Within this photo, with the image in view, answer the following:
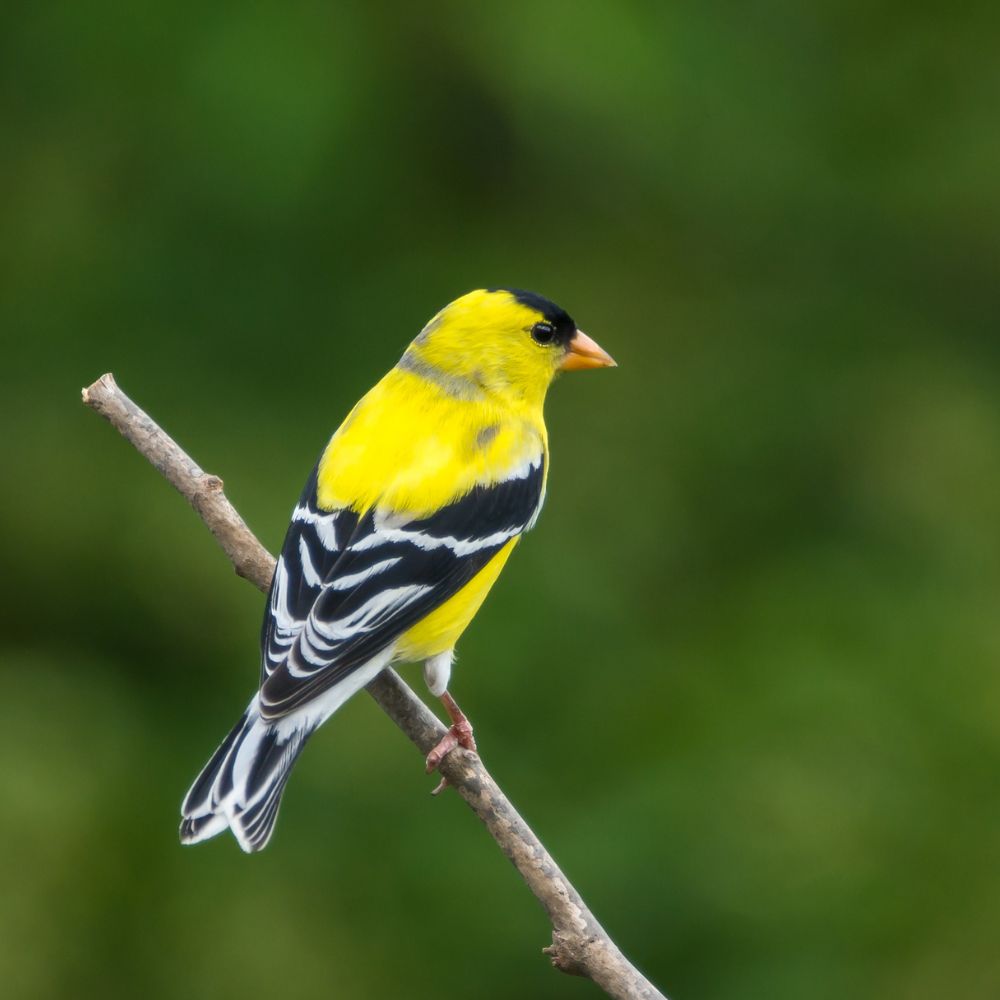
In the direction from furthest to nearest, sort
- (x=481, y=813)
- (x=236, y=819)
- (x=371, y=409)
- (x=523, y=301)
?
(x=523, y=301), (x=371, y=409), (x=236, y=819), (x=481, y=813)

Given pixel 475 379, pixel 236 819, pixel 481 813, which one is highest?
pixel 475 379

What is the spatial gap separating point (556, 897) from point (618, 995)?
0.21m

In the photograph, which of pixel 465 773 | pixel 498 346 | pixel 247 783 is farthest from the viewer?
pixel 498 346

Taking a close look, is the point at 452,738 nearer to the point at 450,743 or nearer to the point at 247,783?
the point at 450,743

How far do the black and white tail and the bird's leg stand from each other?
0.26 m

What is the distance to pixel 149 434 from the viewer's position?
9.75 ft

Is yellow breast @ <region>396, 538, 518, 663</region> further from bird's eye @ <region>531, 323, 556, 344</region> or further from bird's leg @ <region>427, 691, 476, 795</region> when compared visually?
bird's eye @ <region>531, 323, 556, 344</region>

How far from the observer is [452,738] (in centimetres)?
288

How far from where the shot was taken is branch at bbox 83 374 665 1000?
223cm

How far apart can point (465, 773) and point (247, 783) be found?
0.48 m

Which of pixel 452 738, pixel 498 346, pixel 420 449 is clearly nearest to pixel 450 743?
pixel 452 738

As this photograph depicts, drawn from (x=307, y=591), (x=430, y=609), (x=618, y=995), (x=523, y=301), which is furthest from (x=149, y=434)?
(x=618, y=995)

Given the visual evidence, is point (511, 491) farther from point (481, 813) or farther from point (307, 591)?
point (481, 813)

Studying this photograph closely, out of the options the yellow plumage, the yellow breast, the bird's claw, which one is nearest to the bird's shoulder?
the yellow plumage
